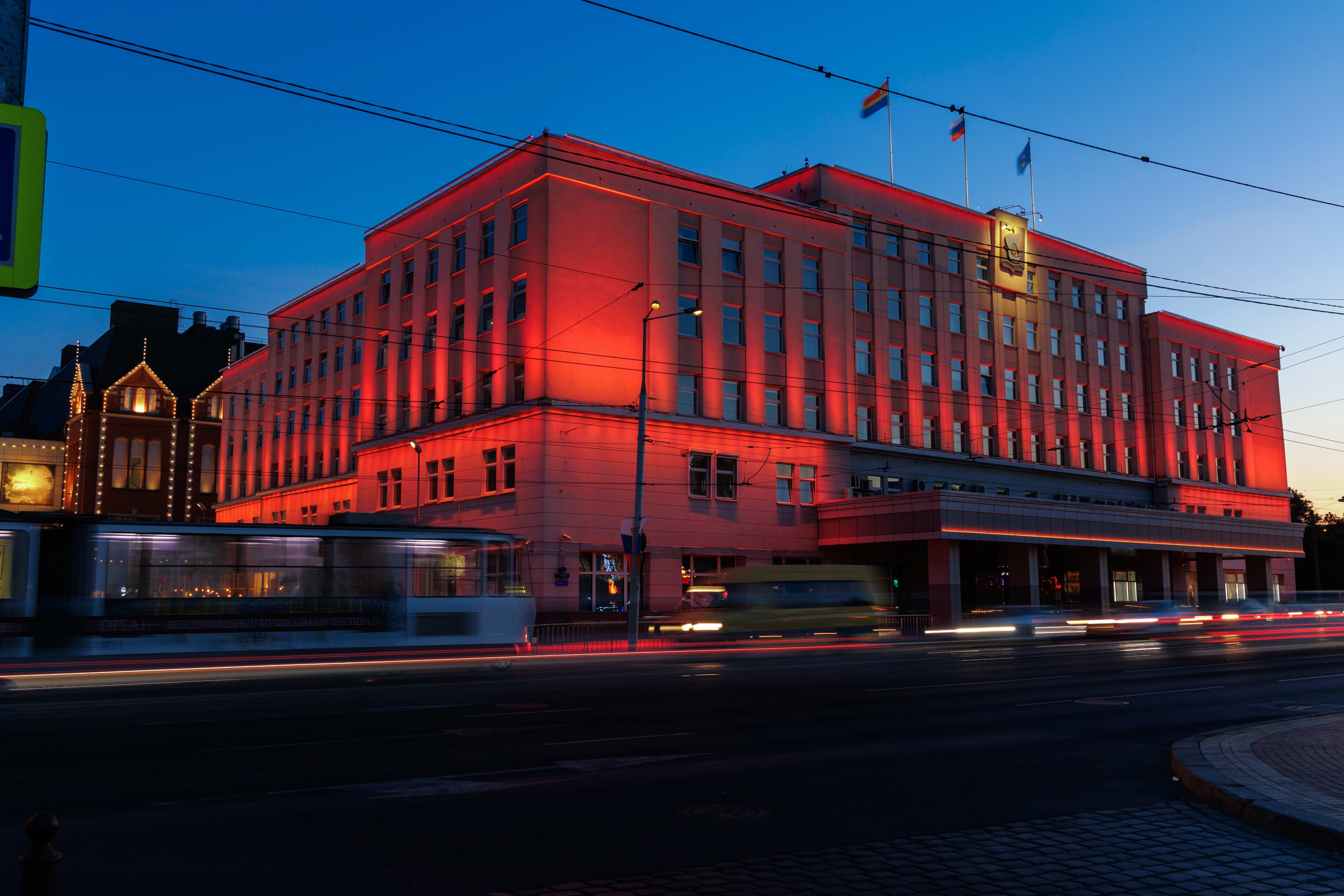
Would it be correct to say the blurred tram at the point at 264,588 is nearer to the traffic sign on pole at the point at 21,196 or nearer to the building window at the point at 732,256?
the traffic sign on pole at the point at 21,196

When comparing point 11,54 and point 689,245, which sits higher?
point 689,245

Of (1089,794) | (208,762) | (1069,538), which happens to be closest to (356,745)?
(208,762)

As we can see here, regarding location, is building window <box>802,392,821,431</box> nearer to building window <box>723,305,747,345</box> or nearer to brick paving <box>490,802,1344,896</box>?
building window <box>723,305,747,345</box>

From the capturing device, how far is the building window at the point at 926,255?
5194cm

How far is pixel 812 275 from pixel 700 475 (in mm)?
11220

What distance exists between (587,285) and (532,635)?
15862 mm

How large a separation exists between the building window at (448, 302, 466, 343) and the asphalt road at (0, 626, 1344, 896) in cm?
2523

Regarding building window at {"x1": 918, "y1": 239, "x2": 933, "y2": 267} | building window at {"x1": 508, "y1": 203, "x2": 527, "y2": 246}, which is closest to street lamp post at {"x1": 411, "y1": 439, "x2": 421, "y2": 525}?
building window at {"x1": 508, "y1": 203, "x2": 527, "y2": 246}

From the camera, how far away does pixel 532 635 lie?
29156 mm

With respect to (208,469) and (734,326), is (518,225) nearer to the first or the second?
(734,326)

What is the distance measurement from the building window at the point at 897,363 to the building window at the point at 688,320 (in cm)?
1149

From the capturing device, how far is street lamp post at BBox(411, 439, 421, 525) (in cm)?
4416

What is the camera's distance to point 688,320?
140 feet

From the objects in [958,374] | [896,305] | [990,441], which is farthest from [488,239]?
[990,441]
